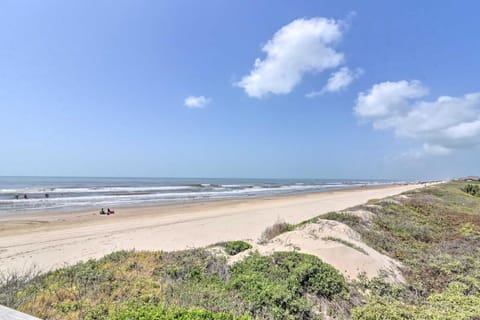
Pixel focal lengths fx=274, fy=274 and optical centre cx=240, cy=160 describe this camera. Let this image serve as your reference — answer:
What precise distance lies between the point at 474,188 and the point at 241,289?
4195 centimetres

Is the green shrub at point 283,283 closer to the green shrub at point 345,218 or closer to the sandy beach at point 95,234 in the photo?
the sandy beach at point 95,234

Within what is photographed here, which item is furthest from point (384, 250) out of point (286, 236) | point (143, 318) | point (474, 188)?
point (474, 188)

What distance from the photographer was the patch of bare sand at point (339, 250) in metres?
6.94

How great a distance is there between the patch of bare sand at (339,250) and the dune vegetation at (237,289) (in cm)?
35

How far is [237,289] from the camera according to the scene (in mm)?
4867

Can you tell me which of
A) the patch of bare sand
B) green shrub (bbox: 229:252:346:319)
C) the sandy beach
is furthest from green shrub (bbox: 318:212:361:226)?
green shrub (bbox: 229:252:346:319)

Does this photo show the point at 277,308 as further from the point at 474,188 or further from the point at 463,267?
the point at 474,188

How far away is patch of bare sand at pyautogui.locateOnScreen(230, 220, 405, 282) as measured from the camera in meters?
6.94

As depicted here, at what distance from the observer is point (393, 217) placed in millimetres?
13531

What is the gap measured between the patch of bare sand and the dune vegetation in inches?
13.8

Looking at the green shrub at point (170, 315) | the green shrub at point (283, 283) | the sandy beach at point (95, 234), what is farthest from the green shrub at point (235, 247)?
the green shrub at point (170, 315)

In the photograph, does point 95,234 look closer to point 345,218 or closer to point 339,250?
point 339,250

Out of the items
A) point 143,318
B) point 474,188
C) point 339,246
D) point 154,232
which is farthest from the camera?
point 474,188

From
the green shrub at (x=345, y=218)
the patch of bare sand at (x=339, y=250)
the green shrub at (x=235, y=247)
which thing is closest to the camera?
the patch of bare sand at (x=339, y=250)
